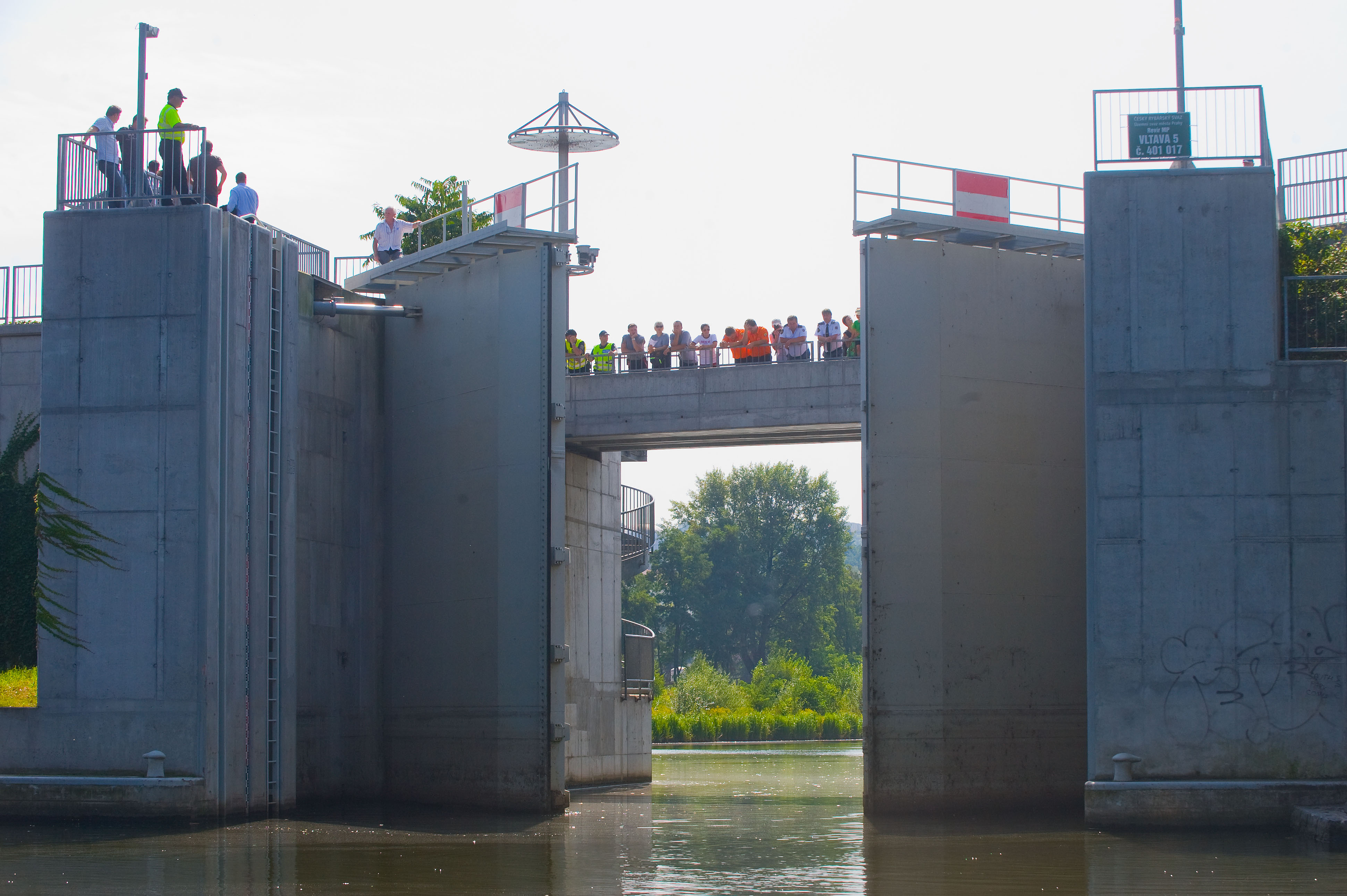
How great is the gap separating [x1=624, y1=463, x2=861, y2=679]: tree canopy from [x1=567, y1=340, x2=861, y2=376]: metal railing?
6947 cm

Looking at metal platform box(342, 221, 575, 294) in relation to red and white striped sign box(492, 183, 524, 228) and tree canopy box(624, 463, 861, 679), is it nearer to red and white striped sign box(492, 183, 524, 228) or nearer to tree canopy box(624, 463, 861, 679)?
red and white striped sign box(492, 183, 524, 228)

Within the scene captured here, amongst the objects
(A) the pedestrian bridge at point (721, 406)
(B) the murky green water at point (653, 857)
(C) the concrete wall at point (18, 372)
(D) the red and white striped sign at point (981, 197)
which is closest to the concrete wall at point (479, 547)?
(B) the murky green water at point (653, 857)

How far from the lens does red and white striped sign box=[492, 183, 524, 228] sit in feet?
81.5

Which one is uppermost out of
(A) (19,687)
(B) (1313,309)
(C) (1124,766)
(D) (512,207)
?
(D) (512,207)

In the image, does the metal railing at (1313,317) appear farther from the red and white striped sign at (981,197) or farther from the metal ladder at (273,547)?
the metal ladder at (273,547)

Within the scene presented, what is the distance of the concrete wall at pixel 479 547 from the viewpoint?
23.6 m

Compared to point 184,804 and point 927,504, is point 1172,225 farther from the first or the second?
point 184,804

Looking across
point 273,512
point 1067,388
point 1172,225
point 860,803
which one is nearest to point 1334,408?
point 1172,225

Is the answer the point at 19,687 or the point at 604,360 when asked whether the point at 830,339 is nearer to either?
the point at 604,360

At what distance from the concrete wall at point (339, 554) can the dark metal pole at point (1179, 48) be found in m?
12.6

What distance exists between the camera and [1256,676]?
19.6 metres

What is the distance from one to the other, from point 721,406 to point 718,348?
4.16 ft

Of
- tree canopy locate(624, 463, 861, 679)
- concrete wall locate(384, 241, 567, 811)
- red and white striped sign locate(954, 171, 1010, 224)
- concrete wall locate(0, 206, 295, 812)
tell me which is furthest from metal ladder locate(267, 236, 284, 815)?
tree canopy locate(624, 463, 861, 679)

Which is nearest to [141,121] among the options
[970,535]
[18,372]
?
[18,372]
